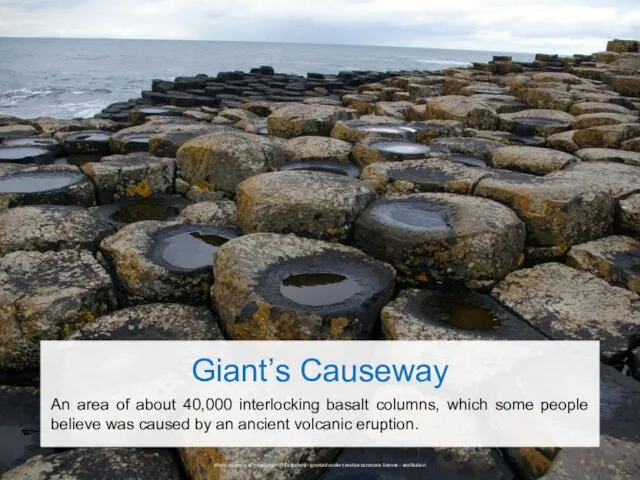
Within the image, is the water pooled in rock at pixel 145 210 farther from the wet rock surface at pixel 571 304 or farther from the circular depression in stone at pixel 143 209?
the wet rock surface at pixel 571 304

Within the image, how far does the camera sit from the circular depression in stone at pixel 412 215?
9.09ft

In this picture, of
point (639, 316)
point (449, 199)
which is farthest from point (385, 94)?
point (639, 316)

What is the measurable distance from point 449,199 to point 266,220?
45.8 inches

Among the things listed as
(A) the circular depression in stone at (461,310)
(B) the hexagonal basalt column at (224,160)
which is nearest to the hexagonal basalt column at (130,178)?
(B) the hexagonal basalt column at (224,160)

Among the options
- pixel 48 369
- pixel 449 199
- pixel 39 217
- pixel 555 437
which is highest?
pixel 449 199

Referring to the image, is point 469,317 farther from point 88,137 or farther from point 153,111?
point 153,111

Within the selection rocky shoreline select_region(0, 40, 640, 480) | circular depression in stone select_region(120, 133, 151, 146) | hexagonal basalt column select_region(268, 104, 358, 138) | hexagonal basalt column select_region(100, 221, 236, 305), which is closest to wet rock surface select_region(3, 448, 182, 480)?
rocky shoreline select_region(0, 40, 640, 480)

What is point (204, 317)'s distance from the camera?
2527 millimetres

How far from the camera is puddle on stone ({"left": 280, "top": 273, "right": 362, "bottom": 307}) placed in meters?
2.38

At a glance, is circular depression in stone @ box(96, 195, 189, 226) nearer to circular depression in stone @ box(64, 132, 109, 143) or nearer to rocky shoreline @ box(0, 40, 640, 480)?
rocky shoreline @ box(0, 40, 640, 480)

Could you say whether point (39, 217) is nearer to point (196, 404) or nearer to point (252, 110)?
point (196, 404)

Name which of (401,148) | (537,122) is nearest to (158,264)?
(401,148)

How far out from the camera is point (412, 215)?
306 centimetres

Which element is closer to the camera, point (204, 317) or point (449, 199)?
point (204, 317)
